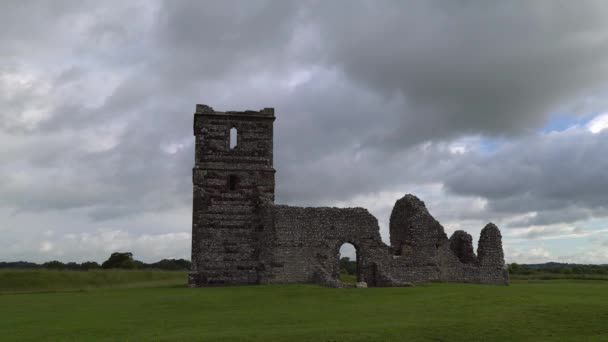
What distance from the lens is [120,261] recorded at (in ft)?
211

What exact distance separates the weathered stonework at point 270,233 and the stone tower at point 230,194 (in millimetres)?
52

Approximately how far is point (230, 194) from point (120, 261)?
135 feet

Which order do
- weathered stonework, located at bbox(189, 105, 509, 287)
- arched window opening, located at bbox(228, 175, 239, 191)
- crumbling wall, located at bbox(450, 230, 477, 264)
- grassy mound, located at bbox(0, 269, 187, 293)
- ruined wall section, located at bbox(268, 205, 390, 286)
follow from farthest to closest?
grassy mound, located at bbox(0, 269, 187, 293) → crumbling wall, located at bbox(450, 230, 477, 264) → arched window opening, located at bbox(228, 175, 239, 191) → weathered stonework, located at bbox(189, 105, 509, 287) → ruined wall section, located at bbox(268, 205, 390, 286)

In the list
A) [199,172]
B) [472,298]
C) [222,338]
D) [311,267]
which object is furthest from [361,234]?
[222,338]

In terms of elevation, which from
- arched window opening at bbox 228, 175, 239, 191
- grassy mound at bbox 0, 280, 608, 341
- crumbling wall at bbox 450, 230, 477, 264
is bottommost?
grassy mound at bbox 0, 280, 608, 341

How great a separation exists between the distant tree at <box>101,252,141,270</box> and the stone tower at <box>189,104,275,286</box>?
3847 centimetres

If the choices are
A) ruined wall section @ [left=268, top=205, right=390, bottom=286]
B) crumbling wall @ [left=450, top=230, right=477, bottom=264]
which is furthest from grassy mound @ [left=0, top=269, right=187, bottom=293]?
crumbling wall @ [left=450, top=230, right=477, bottom=264]

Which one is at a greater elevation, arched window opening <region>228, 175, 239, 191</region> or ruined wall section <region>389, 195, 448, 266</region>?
arched window opening <region>228, 175, 239, 191</region>

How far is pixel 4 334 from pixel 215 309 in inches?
239

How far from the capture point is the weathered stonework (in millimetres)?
27406

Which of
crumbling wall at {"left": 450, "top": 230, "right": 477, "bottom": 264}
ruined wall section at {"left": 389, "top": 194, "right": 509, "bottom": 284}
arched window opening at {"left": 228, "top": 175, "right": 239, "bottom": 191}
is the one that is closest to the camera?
ruined wall section at {"left": 389, "top": 194, "right": 509, "bottom": 284}

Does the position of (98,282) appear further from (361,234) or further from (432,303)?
(432,303)

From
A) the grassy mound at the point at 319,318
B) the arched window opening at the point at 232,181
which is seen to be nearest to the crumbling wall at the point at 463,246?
the grassy mound at the point at 319,318

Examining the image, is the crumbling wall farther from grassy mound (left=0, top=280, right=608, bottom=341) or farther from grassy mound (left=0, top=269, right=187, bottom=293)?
grassy mound (left=0, top=269, right=187, bottom=293)
